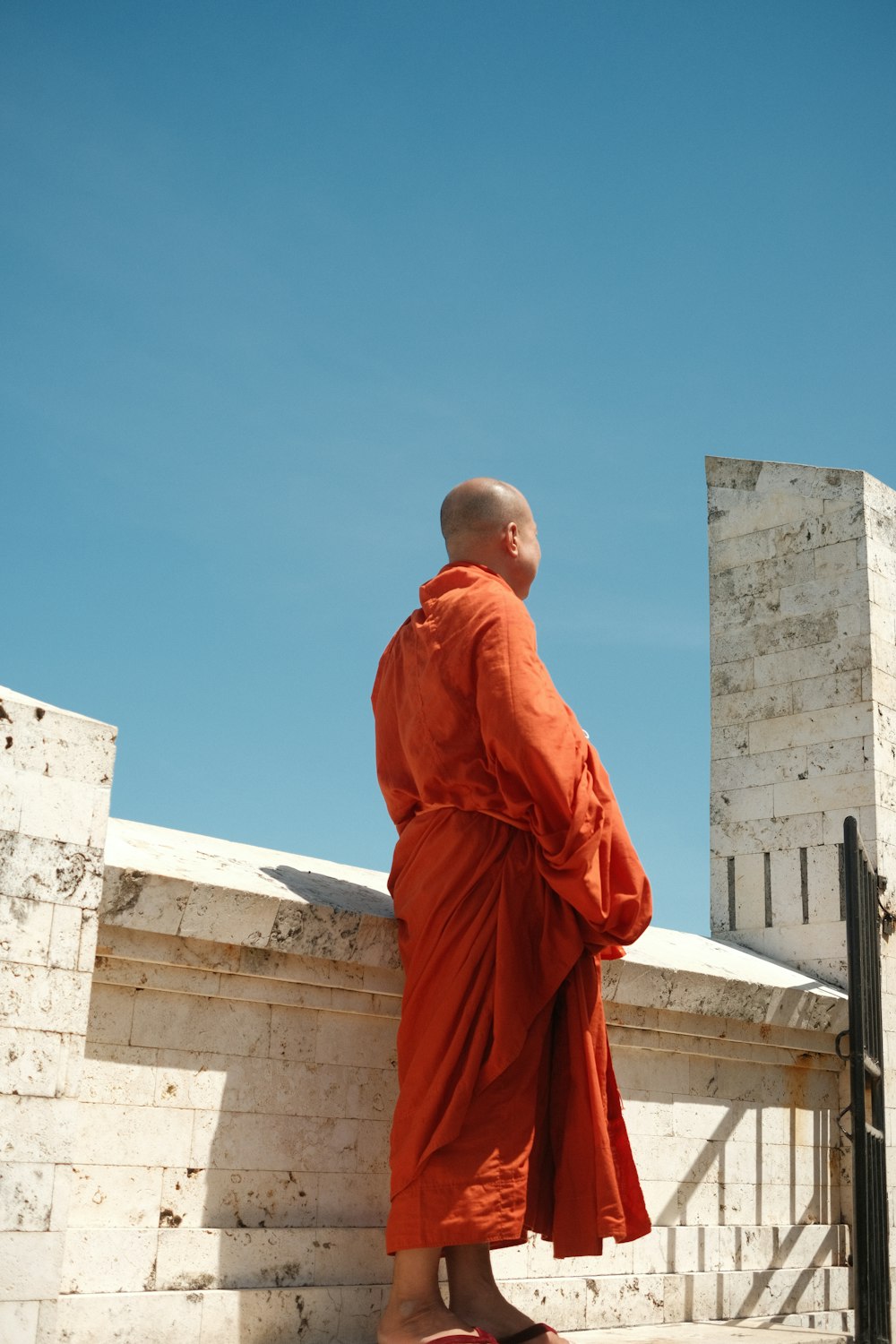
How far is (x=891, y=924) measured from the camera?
7.29 metres

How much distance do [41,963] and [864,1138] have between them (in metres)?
3.78

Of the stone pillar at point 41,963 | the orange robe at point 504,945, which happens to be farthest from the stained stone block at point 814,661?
the stone pillar at point 41,963

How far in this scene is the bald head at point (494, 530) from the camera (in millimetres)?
4570

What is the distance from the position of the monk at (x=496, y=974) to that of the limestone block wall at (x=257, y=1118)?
13.3 inches

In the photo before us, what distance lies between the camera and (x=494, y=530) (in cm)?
457

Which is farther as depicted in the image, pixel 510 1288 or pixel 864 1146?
pixel 864 1146

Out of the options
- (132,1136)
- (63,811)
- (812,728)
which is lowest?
(132,1136)

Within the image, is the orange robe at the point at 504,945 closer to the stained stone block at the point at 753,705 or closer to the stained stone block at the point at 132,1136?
the stained stone block at the point at 132,1136

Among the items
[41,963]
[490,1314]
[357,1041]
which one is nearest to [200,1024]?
[357,1041]

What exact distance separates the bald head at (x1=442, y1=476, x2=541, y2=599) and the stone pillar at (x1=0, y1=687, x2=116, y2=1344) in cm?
142

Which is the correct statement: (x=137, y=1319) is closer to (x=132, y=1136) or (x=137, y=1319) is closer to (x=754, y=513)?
(x=132, y=1136)

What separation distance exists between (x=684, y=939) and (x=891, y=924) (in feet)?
3.88

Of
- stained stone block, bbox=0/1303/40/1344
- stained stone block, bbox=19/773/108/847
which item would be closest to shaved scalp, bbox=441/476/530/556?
stained stone block, bbox=19/773/108/847

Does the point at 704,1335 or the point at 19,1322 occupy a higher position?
the point at 19,1322
